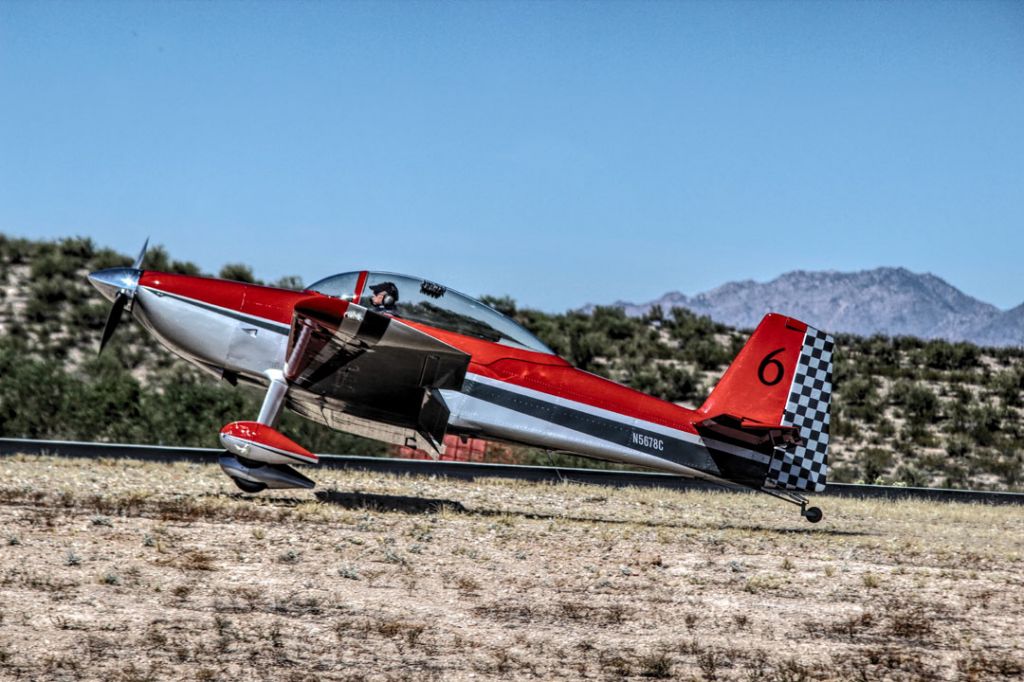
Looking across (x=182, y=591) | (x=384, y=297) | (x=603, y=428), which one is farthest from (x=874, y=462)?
(x=182, y=591)

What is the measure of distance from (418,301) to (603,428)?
98.3 inches

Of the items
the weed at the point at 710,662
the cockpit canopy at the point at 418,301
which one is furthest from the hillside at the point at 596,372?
the weed at the point at 710,662

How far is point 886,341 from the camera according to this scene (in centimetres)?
4700

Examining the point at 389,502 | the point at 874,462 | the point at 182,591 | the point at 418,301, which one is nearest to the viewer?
the point at 182,591

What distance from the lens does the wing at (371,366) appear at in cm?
1107

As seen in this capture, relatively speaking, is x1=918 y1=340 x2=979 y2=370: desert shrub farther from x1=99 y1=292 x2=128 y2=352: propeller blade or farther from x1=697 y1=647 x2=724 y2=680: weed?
x1=697 y1=647 x2=724 y2=680: weed

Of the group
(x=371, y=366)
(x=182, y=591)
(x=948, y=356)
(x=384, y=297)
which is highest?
(x=948, y=356)

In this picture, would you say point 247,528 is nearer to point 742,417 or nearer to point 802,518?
point 742,417

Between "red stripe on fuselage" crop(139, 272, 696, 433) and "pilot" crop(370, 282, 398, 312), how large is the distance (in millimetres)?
447

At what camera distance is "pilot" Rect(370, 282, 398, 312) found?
38.8 ft

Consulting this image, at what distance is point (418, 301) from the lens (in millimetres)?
11984

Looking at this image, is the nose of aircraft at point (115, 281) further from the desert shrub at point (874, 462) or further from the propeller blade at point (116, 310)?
the desert shrub at point (874, 462)

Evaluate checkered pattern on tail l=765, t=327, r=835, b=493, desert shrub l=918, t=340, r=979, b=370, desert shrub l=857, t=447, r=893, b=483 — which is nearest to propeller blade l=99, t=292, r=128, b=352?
checkered pattern on tail l=765, t=327, r=835, b=493

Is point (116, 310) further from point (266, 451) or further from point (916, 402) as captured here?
point (916, 402)
